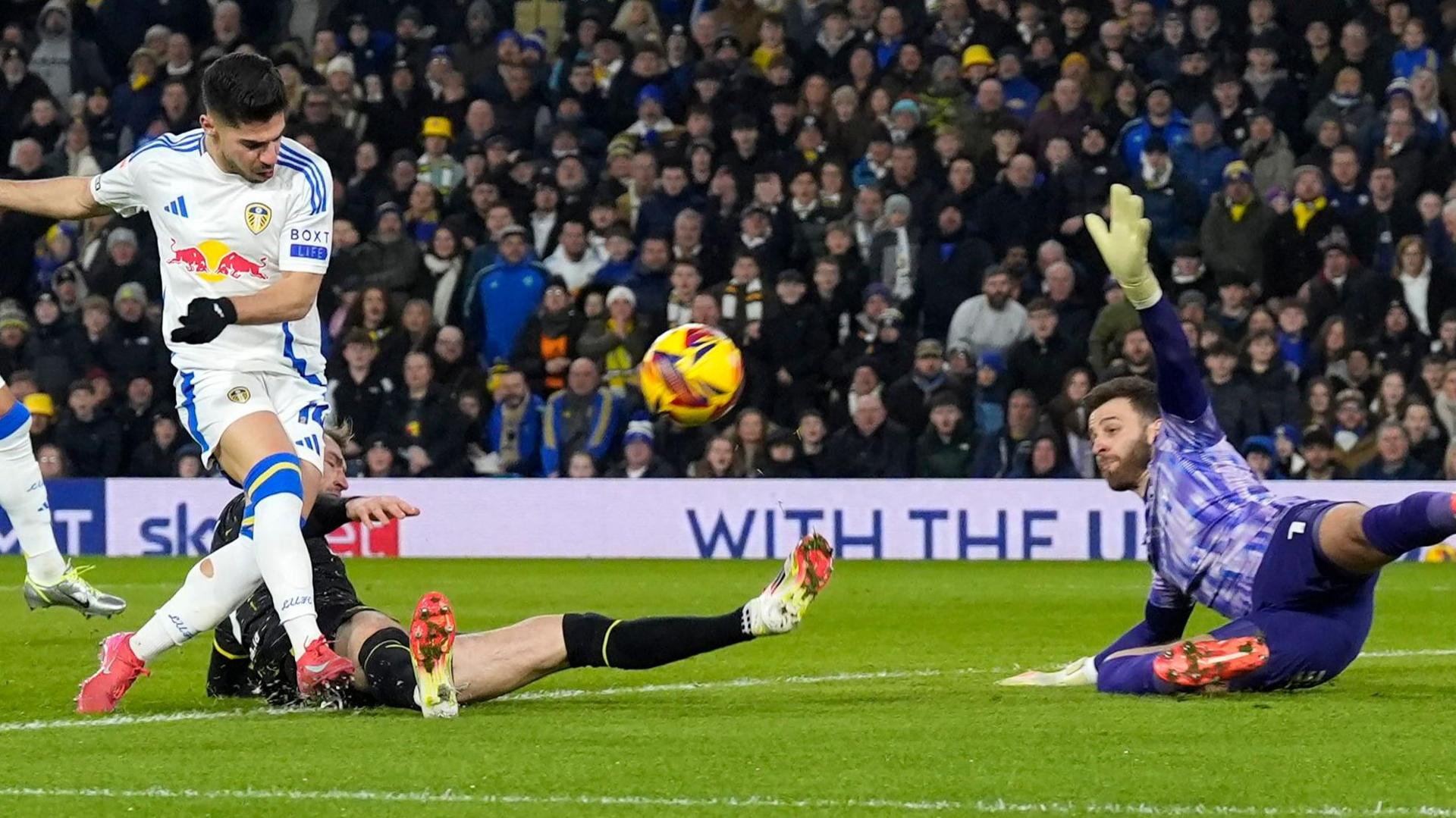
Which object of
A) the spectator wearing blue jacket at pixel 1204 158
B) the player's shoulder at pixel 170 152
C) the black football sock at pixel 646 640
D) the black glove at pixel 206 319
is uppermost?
the spectator wearing blue jacket at pixel 1204 158

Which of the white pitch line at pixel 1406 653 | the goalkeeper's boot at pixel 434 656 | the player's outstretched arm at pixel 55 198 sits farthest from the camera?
the white pitch line at pixel 1406 653

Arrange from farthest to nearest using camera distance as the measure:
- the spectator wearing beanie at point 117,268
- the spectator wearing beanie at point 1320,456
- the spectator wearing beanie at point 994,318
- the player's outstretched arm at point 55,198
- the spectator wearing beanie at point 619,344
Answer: the spectator wearing beanie at point 117,268, the spectator wearing beanie at point 994,318, the spectator wearing beanie at point 619,344, the spectator wearing beanie at point 1320,456, the player's outstretched arm at point 55,198

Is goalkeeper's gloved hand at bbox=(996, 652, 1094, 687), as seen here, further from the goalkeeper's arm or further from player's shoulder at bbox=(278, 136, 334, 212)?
player's shoulder at bbox=(278, 136, 334, 212)

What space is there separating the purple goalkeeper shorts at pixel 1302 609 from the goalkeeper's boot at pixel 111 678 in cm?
341

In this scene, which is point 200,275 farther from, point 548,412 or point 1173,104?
point 1173,104

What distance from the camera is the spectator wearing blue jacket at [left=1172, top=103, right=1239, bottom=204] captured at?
58.1 ft

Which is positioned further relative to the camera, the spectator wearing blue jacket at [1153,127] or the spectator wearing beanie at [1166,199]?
the spectator wearing blue jacket at [1153,127]

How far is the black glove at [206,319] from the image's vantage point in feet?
22.4

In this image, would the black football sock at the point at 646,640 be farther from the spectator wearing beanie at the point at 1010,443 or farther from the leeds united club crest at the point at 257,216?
the spectator wearing beanie at the point at 1010,443

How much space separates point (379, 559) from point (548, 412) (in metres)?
1.64

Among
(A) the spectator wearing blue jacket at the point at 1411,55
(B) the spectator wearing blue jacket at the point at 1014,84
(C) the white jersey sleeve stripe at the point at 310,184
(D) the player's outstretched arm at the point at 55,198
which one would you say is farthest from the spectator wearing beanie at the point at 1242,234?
(D) the player's outstretched arm at the point at 55,198

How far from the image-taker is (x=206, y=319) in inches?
269

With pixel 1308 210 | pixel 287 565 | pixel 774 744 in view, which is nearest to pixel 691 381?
pixel 287 565

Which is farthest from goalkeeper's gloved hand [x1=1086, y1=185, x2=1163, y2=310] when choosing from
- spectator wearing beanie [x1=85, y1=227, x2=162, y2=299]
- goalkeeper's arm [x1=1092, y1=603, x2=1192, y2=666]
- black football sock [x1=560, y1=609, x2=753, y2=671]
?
spectator wearing beanie [x1=85, y1=227, x2=162, y2=299]
